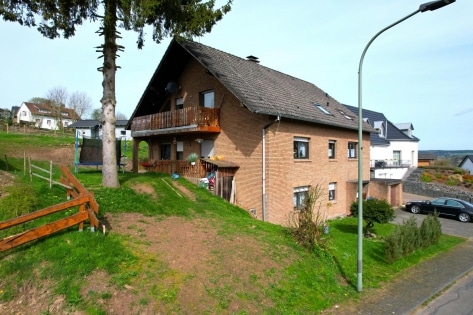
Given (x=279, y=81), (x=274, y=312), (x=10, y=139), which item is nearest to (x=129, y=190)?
(x=274, y=312)

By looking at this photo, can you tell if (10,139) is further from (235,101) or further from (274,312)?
(274,312)

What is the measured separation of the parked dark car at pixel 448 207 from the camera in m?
21.6

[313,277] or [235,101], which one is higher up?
[235,101]

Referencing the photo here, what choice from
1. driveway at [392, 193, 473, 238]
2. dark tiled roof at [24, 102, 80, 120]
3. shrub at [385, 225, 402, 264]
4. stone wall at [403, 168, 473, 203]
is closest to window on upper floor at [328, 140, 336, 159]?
driveway at [392, 193, 473, 238]

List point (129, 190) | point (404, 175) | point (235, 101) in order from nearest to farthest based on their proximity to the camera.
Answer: point (129, 190)
point (235, 101)
point (404, 175)

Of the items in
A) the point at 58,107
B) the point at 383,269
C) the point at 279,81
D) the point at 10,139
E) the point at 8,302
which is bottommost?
the point at 383,269

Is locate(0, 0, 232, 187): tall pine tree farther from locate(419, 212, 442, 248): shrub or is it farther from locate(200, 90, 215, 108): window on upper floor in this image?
locate(419, 212, 442, 248): shrub

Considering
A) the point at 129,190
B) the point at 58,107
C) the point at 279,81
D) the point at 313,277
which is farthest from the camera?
the point at 58,107

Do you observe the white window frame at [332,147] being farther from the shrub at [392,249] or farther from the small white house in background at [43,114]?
the small white house in background at [43,114]

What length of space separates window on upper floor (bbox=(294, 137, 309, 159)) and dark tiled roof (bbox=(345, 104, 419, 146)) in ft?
83.7

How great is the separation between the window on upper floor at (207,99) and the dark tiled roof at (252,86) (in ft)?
5.55

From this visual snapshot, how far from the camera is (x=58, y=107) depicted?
61.9 metres

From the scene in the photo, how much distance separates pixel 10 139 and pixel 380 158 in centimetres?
4026

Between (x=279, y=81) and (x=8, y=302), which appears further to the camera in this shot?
(x=279, y=81)
